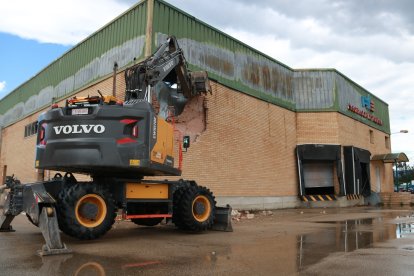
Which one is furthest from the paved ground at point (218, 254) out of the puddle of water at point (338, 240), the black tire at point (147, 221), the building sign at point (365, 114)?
the building sign at point (365, 114)

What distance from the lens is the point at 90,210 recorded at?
8.32 metres

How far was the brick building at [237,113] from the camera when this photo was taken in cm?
1778

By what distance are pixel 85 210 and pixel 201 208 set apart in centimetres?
322

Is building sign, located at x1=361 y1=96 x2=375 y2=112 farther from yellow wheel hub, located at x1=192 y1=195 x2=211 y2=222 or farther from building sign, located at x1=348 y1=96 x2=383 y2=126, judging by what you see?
yellow wheel hub, located at x1=192 y1=195 x2=211 y2=222

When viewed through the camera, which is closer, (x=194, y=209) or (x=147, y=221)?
(x=194, y=209)

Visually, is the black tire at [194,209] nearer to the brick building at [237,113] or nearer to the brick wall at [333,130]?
the brick building at [237,113]

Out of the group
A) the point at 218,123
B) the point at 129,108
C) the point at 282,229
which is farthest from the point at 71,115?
→ the point at 218,123

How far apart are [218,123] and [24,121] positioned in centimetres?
1574

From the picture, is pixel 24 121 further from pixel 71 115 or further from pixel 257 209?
pixel 71 115

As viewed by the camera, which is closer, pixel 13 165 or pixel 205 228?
pixel 205 228

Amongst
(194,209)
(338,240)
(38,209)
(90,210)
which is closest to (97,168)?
(90,210)

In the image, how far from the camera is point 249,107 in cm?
2142

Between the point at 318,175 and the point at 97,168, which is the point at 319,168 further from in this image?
the point at 97,168

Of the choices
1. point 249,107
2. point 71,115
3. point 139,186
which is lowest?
point 139,186
